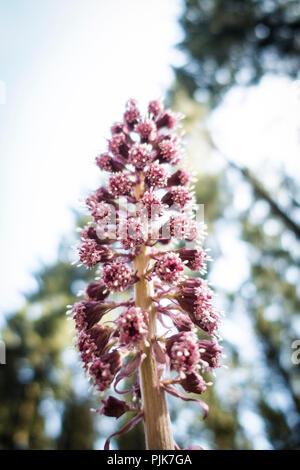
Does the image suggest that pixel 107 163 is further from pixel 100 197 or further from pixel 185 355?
pixel 185 355

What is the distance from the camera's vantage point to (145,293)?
8.98ft

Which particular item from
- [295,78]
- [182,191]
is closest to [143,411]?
[182,191]

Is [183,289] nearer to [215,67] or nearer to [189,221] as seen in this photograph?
[189,221]

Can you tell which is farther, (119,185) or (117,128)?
(117,128)

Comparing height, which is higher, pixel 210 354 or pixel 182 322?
pixel 182 322

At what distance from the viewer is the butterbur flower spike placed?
2.29 meters

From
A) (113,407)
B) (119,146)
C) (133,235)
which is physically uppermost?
(119,146)

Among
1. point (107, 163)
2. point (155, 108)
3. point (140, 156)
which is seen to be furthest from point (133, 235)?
point (155, 108)

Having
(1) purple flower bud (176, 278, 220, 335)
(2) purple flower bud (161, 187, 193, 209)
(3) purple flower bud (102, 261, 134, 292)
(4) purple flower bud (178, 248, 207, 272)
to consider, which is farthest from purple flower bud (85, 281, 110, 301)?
(2) purple flower bud (161, 187, 193, 209)

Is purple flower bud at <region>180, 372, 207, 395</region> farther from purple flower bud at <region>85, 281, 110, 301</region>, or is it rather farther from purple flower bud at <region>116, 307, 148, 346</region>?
purple flower bud at <region>85, 281, 110, 301</region>

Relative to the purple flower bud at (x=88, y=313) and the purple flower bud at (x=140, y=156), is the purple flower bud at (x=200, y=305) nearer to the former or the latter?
the purple flower bud at (x=88, y=313)

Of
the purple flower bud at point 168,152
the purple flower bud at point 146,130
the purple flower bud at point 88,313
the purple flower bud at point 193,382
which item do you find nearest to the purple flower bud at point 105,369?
the purple flower bud at point 88,313

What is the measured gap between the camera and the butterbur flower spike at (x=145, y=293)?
7.52 ft
